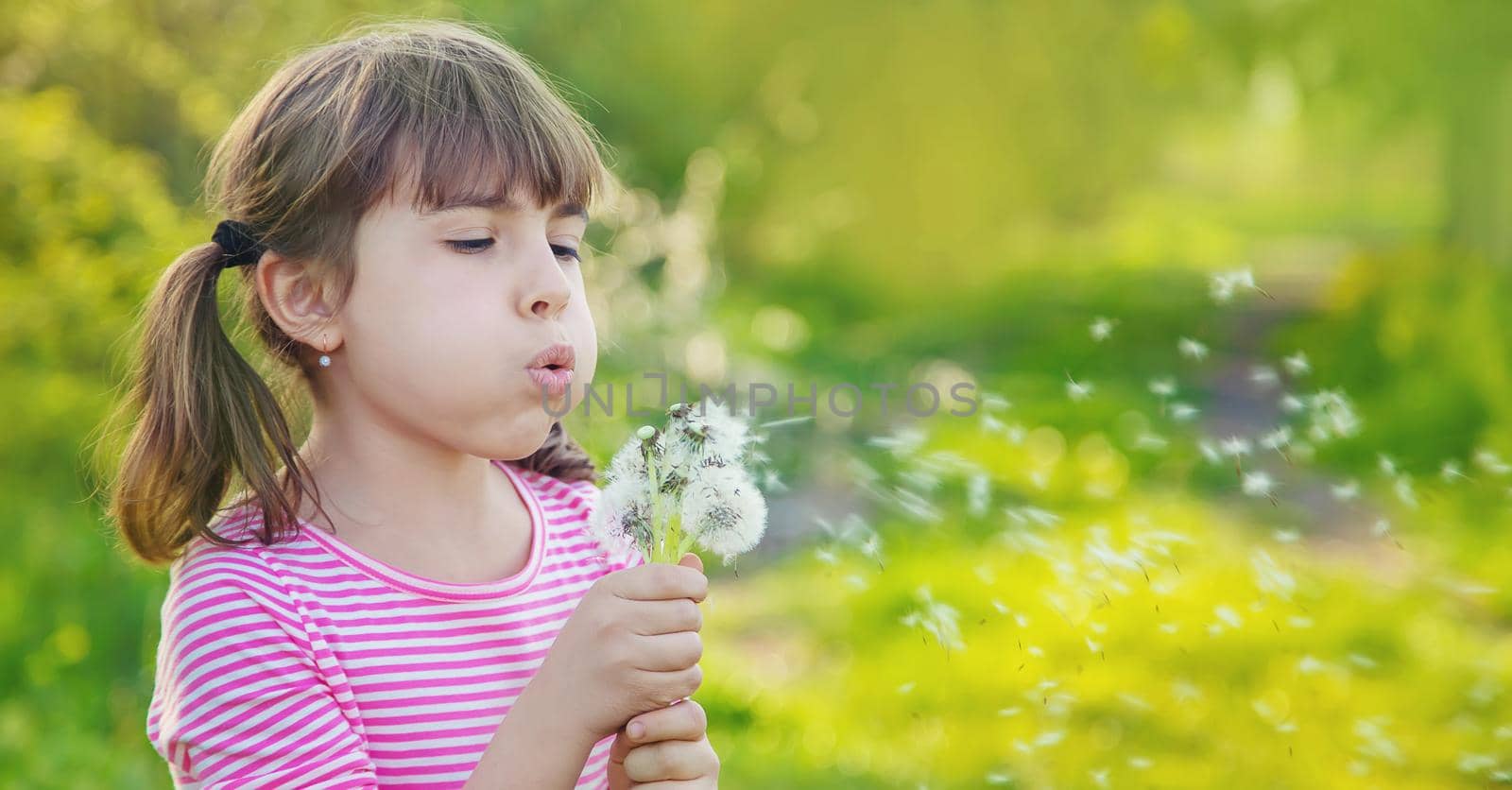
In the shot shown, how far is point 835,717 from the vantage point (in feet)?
13.0

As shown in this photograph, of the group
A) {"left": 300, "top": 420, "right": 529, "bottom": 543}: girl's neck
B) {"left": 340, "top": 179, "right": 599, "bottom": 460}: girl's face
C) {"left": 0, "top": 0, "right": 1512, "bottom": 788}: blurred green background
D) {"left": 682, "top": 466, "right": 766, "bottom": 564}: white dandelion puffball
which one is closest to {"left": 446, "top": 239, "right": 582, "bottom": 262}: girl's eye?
{"left": 340, "top": 179, "right": 599, "bottom": 460}: girl's face

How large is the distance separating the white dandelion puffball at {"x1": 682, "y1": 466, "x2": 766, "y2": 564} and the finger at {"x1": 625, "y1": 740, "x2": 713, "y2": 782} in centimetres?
20

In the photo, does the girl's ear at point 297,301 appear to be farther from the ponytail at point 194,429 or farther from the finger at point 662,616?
the finger at point 662,616

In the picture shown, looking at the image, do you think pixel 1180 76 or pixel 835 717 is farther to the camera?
pixel 1180 76

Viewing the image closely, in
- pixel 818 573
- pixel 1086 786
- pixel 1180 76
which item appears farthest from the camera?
pixel 1180 76

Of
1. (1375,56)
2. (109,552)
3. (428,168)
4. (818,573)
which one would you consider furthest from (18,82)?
(1375,56)

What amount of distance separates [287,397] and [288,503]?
27 cm

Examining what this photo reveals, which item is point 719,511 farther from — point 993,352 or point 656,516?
point 993,352

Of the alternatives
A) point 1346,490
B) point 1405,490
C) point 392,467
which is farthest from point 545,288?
point 1405,490

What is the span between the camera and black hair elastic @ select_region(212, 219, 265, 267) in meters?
1.64

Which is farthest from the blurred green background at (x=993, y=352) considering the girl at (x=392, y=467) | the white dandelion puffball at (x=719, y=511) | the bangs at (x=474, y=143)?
the bangs at (x=474, y=143)

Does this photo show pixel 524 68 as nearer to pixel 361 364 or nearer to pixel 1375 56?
pixel 361 364

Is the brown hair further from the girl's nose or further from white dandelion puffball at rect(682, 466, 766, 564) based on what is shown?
white dandelion puffball at rect(682, 466, 766, 564)

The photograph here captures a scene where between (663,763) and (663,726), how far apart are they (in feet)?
0.12
